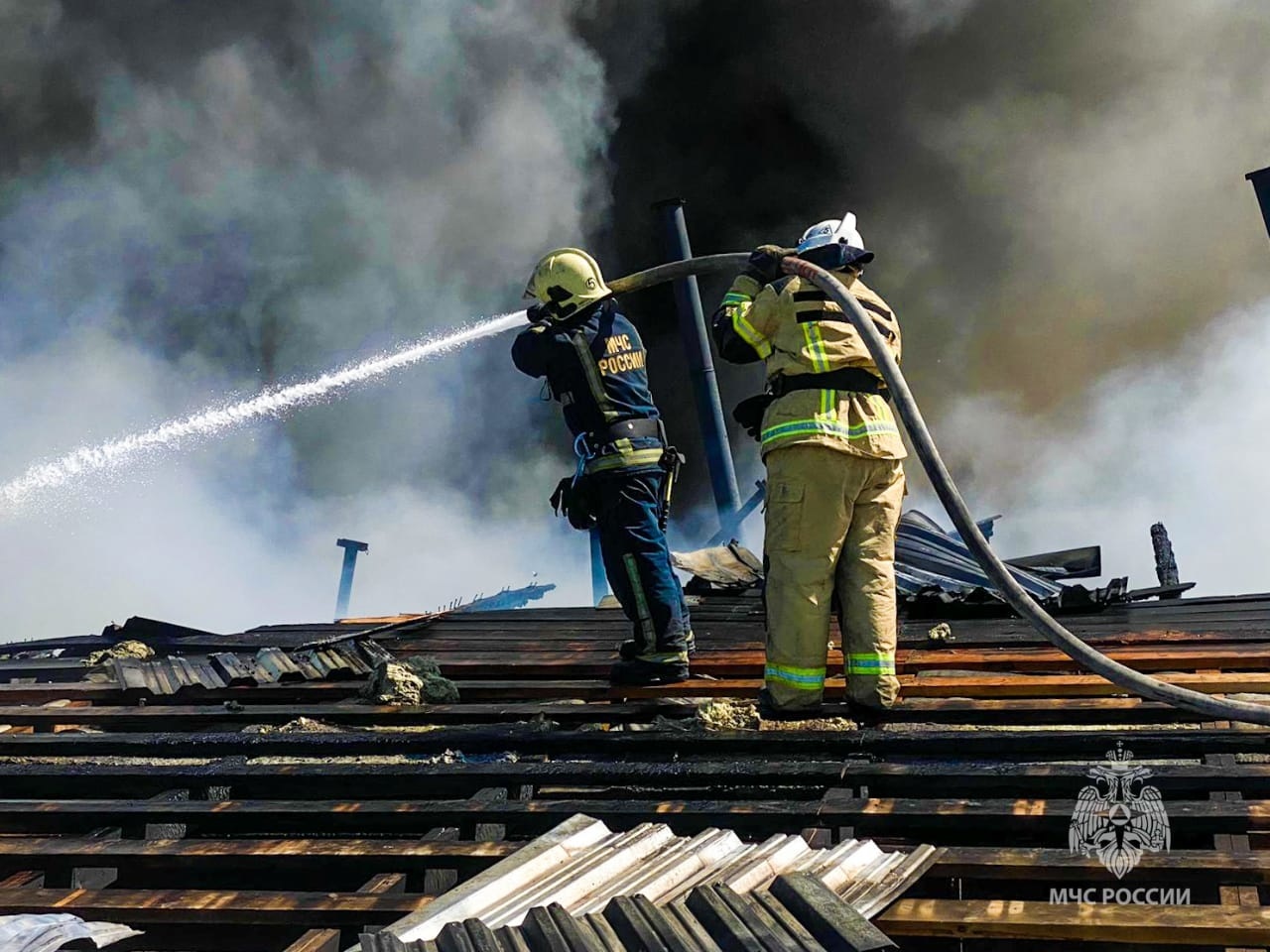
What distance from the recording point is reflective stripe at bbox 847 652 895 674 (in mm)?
3305

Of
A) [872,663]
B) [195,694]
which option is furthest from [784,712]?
[195,694]

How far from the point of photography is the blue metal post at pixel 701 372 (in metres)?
9.52

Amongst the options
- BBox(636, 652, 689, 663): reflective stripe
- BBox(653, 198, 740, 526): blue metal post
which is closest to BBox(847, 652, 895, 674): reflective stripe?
BBox(636, 652, 689, 663): reflective stripe

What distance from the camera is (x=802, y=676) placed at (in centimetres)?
335

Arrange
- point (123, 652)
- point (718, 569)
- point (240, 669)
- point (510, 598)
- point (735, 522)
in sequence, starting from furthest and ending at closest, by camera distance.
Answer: point (510, 598) < point (735, 522) < point (718, 569) < point (123, 652) < point (240, 669)

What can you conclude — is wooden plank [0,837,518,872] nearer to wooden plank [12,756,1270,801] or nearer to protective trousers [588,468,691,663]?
wooden plank [12,756,1270,801]

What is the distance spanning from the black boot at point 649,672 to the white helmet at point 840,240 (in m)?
1.34

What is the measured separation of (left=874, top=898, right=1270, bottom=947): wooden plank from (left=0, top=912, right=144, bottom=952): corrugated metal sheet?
1137mm

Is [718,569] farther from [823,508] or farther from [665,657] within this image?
[823,508]

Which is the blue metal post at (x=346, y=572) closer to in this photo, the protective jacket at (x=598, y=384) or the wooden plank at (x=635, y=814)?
the protective jacket at (x=598, y=384)

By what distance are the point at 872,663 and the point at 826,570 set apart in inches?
11.8

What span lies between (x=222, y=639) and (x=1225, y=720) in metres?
4.37

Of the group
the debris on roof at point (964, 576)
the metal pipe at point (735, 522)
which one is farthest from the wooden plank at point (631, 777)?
the metal pipe at point (735, 522)

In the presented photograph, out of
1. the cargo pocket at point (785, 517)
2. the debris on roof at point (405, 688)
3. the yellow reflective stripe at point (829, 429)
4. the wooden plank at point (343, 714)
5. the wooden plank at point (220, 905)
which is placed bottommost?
the wooden plank at point (220, 905)
